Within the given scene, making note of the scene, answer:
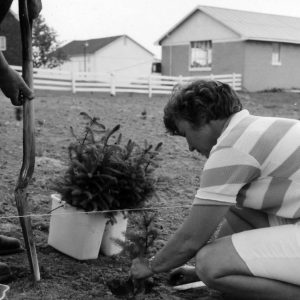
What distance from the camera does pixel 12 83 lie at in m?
2.97

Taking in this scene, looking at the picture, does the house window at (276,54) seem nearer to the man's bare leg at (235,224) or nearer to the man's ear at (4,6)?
the man's bare leg at (235,224)

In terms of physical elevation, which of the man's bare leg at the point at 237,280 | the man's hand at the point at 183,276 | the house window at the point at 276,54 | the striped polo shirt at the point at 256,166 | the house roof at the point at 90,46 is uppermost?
the house roof at the point at 90,46

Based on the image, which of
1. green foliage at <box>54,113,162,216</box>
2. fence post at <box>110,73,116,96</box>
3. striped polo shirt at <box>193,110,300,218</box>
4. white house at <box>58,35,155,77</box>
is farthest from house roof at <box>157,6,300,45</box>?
striped polo shirt at <box>193,110,300,218</box>

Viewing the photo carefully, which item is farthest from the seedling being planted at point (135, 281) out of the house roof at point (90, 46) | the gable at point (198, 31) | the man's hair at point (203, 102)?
the house roof at point (90, 46)

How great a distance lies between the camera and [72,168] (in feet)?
10.6

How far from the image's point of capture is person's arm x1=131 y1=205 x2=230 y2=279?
7.70 feet

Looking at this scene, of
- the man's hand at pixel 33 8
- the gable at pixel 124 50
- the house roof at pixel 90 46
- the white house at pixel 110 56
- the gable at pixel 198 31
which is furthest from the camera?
the house roof at pixel 90 46

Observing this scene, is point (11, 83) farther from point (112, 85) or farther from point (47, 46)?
point (47, 46)

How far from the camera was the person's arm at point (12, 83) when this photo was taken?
9.66 ft

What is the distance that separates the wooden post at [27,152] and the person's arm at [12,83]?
0.18 ft

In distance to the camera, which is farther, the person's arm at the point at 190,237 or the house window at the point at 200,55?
the house window at the point at 200,55

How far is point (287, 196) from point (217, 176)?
0.32 metres

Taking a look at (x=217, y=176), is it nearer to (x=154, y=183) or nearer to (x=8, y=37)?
(x=154, y=183)

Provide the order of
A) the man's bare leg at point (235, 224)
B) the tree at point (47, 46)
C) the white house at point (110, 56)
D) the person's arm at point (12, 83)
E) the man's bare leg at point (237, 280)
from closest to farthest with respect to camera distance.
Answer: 1. the man's bare leg at point (237, 280)
2. the man's bare leg at point (235, 224)
3. the person's arm at point (12, 83)
4. the tree at point (47, 46)
5. the white house at point (110, 56)
